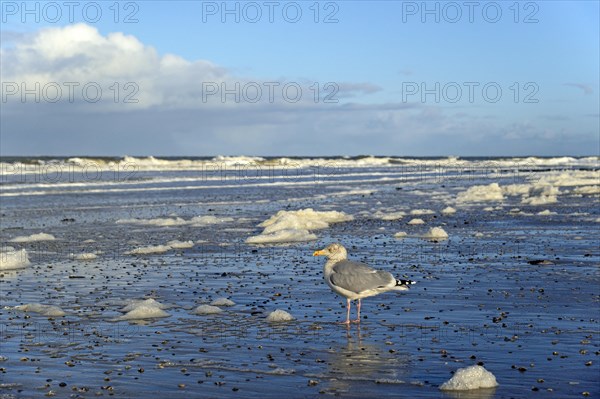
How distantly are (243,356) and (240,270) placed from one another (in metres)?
7.99

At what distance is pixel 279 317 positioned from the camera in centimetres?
1271

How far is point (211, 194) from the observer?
51594 millimetres

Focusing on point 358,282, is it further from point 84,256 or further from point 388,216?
point 388,216

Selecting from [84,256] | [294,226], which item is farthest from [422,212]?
[84,256]

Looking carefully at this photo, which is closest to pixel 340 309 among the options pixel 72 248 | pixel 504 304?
pixel 504 304

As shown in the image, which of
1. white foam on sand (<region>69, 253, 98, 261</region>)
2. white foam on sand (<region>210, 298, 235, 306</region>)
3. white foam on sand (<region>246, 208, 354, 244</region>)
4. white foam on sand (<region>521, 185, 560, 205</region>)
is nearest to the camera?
white foam on sand (<region>210, 298, 235, 306</region>)

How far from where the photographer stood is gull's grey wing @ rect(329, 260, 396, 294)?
1268cm

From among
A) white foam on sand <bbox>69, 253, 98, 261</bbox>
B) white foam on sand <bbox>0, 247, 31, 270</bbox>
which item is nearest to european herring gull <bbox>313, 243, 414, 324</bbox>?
white foam on sand <bbox>0, 247, 31, 270</bbox>

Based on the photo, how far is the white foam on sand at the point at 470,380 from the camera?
345 inches

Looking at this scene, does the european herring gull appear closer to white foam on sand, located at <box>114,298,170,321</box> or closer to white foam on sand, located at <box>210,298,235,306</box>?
white foam on sand, located at <box>210,298,235,306</box>

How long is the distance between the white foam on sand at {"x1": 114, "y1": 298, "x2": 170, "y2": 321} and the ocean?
1.5 inches

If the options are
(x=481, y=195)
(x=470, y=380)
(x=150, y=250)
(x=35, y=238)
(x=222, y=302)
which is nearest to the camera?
(x=470, y=380)

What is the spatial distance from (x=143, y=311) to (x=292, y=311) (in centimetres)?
249

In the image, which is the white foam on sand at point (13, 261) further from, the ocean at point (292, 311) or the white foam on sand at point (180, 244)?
the white foam on sand at point (180, 244)
